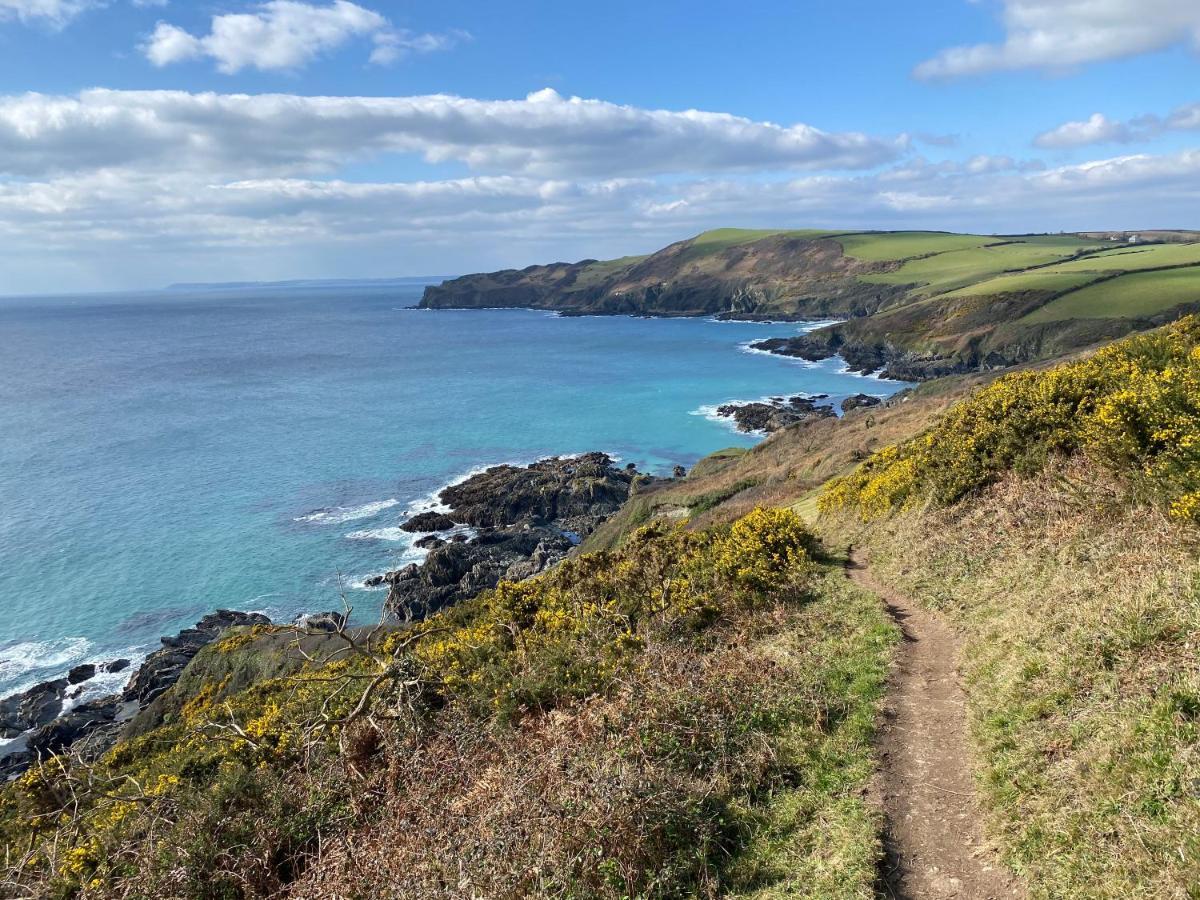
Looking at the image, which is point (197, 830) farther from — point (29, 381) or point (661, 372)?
point (29, 381)

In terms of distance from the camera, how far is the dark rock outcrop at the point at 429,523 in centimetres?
4675

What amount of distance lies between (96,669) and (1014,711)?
3911 centimetres

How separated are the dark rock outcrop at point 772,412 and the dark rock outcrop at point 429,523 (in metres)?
35.0

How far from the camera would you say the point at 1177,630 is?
7180 mm

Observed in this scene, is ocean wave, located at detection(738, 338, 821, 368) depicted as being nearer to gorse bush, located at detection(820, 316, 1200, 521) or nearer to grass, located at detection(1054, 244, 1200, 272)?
grass, located at detection(1054, 244, 1200, 272)

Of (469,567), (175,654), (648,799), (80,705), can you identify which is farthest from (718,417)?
(648,799)

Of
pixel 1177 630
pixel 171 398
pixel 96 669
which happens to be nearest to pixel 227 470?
pixel 96 669

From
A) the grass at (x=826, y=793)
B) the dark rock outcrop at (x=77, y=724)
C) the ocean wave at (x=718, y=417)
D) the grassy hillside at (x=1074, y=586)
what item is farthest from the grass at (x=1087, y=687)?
the ocean wave at (x=718, y=417)

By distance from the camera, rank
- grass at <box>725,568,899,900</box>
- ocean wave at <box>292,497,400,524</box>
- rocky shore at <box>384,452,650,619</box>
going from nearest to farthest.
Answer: grass at <box>725,568,899,900</box> < rocky shore at <box>384,452,650,619</box> < ocean wave at <box>292,497,400,524</box>

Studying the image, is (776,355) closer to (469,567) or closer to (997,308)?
(997,308)

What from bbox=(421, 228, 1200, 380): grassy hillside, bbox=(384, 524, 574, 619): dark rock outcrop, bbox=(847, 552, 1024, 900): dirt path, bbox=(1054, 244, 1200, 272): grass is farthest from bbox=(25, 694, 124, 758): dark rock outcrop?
bbox=(1054, 244, 1200, 272): grass

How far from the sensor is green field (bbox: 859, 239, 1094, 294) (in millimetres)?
153625

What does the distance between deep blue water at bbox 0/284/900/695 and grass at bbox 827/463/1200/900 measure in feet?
94.9

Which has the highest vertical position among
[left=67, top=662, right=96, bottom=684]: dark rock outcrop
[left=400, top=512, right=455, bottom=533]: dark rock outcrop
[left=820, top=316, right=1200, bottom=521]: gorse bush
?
[left=820, top=316, right=1200, bottom=521]: gorse bush
